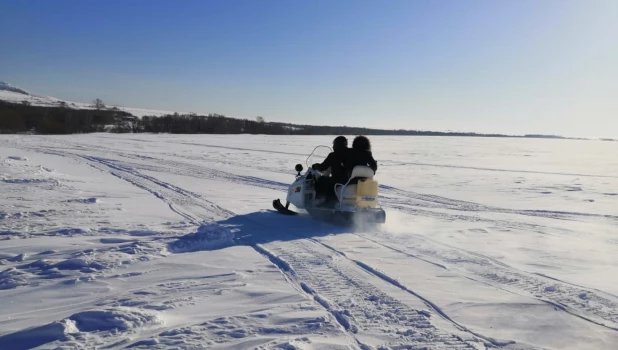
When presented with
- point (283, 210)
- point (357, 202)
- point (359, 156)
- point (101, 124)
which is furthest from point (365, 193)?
point (101, 124)

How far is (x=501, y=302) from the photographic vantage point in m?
4.50

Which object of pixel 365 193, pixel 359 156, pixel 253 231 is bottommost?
pixel 253 231

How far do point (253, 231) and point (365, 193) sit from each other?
208 centimetres

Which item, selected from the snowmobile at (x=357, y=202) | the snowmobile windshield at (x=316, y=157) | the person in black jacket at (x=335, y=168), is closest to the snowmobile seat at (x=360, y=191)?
the snowmobile at (x=357, y=202)

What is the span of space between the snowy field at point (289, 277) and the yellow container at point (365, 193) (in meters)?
0.54

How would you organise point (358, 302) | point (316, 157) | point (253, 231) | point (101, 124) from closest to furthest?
point (358, 302) → point (253, 231) → point (316, 157) → point (101, 124)

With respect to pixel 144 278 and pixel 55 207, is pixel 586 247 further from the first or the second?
pixel 55 207

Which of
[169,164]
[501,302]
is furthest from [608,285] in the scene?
[169,164]

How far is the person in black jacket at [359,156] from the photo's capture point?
847 cm

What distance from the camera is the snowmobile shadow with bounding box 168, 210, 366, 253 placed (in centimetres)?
661

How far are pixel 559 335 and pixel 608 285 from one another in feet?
6.29

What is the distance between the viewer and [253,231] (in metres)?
7.55

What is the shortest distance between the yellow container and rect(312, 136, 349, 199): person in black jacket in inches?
16.3

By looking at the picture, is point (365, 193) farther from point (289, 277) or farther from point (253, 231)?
point (289, 277)
